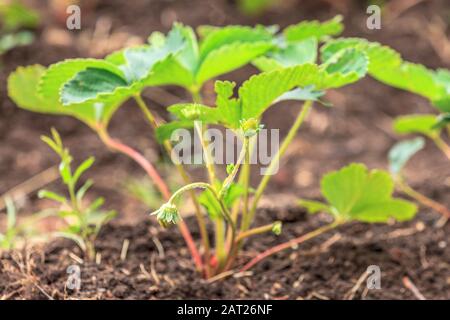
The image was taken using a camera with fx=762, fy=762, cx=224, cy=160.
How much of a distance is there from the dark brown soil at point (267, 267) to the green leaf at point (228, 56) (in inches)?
15.2

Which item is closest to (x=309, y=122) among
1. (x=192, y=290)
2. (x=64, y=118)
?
(x=64, y=118)

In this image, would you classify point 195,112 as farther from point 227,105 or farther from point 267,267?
point 267,267

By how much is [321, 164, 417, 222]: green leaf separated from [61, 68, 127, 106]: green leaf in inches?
18.1

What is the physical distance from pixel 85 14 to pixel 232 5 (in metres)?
0.59

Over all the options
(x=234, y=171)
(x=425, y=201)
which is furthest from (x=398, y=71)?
(x=234, y=171)

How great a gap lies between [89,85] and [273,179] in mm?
1184

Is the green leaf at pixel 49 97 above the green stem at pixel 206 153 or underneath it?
above

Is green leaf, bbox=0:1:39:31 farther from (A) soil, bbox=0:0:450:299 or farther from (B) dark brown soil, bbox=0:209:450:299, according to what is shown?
(B) dark brown soil, bbox=0:209:450:299

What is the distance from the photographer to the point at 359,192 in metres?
1.52

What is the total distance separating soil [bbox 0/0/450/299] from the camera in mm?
1450

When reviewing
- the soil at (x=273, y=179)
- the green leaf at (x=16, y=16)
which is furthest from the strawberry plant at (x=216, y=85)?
the green leaf at (x=16, y=16)

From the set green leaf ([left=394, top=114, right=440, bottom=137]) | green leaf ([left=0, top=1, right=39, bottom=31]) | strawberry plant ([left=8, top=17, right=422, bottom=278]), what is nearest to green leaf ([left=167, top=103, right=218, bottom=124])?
strawberry plant ([left=8, top=17, right=422, bottom=278])

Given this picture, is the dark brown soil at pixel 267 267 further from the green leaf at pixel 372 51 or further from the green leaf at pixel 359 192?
the green leaf at pixel 372 51

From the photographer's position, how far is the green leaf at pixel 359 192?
1.51 metres
